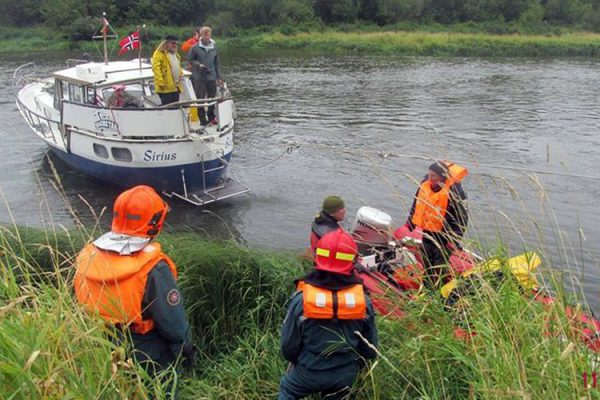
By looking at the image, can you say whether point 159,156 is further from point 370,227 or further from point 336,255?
point 336,255

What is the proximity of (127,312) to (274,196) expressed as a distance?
27.6 ft

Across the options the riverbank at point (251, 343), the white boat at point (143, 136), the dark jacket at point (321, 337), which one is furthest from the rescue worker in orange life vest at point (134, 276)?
the white boat at point (143, 136)

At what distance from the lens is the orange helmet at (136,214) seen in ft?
10.5

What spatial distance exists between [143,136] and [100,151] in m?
1.25

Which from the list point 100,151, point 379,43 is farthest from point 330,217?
point 379,43

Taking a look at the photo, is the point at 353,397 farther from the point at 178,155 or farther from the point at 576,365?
the point at 178,155

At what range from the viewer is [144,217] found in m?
3.23

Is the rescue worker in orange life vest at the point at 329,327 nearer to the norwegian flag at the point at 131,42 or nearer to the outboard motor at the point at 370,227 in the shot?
the outboard motor at the point at 370,227

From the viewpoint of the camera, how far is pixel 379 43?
38000 millimetres

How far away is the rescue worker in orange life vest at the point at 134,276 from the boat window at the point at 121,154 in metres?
7.57

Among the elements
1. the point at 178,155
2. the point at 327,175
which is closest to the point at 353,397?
the point at 178,155

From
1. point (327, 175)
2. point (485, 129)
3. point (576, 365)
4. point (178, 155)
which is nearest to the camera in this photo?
point (576, 365)

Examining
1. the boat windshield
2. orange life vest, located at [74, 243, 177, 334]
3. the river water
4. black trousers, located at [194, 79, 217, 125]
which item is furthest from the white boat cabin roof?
orange life vest, located at [74, 243, 177, 334]

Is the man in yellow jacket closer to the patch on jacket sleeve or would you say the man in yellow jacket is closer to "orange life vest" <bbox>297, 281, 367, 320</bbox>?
the patch on jacket sleeve
